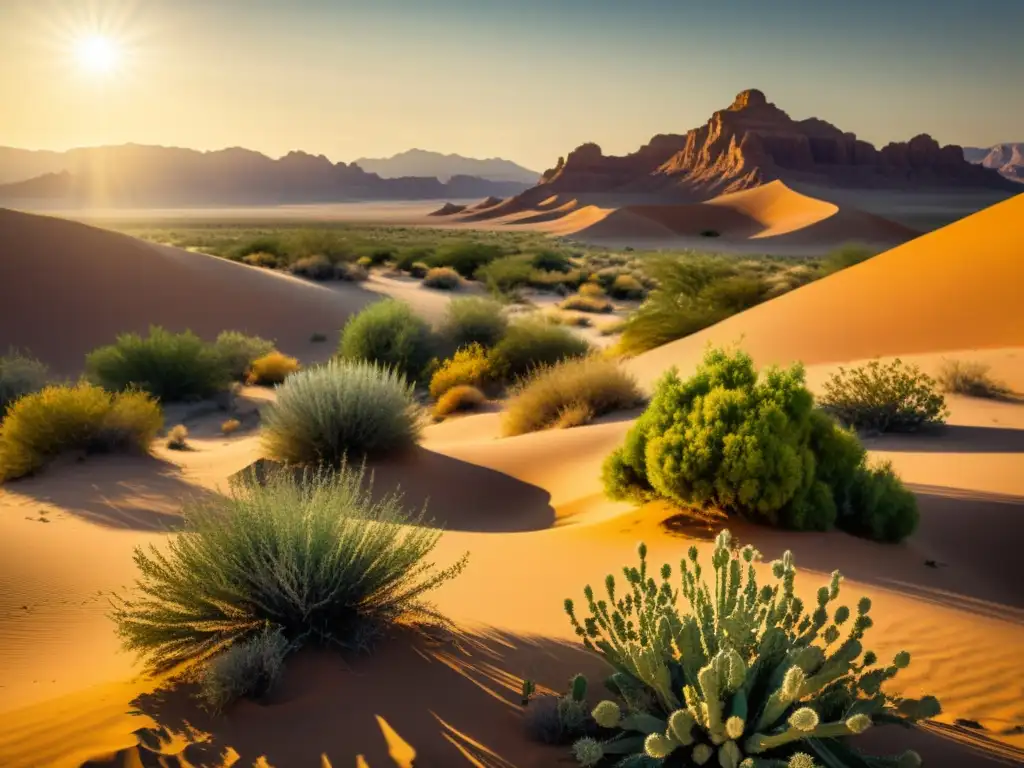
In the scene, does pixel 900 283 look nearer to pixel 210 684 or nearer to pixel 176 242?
pixel 210 684

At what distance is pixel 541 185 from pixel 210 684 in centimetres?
16985

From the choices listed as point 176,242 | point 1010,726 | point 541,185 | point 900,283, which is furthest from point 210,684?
point 541,185

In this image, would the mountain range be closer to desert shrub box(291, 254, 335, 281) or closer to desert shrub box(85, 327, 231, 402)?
desert shrub box(291, 254, 335, 281)

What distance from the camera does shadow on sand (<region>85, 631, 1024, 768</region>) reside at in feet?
12.1

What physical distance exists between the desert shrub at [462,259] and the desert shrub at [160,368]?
21887mm

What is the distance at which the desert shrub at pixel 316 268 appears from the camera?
33250 mm

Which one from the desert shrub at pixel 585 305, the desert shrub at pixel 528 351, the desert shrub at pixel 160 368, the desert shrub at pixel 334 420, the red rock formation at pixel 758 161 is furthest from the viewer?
the red rock formation at pixel 758 161

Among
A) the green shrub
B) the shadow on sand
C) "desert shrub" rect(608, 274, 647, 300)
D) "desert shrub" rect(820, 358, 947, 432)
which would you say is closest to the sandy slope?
the shadow on sand

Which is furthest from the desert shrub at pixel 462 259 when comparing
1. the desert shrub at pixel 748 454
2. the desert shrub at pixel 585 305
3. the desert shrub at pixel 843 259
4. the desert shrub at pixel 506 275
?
the desert shrub at pixel 748 454

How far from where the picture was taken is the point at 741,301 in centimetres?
2302

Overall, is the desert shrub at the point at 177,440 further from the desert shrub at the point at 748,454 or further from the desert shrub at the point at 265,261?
the desert shrub at the point at 265,261

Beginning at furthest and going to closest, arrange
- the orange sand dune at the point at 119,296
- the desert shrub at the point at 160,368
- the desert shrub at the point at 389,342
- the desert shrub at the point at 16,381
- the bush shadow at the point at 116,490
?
the orange sand dune at the point at 119,296
the desert shrub at the point at 389,342
the desert shrub at the point at 160,368
the desert shrub at the point at 16,381
the bush shadow at the point at 116,490

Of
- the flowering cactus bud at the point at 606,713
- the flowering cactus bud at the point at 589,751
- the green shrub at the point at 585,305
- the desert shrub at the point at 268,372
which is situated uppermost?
the flowering cactus bud at the point at 606,713

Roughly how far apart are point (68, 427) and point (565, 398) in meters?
7.06
